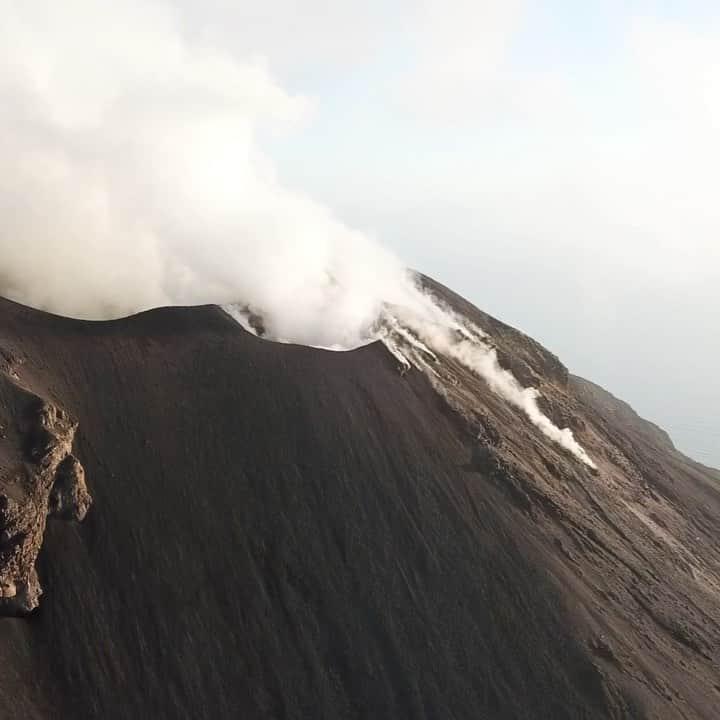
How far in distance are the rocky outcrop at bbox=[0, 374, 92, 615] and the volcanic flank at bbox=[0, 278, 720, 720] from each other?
0.23 ft

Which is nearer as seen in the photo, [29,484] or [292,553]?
[29,484]

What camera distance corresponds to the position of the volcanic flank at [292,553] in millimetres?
24281

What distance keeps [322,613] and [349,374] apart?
36.9 ft

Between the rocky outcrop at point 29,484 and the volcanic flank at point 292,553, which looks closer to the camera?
the rocky outcrop at point 29,484

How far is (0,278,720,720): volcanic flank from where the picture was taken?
956 inches

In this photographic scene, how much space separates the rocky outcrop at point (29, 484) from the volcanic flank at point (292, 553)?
0.07 m

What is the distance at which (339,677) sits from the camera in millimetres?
25094

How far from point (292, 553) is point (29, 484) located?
9.34 meters

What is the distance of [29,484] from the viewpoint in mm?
25641

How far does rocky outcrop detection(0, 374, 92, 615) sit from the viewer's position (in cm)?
2398

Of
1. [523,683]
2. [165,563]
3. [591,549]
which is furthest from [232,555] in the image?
[591,549]

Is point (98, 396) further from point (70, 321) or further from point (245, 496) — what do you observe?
point (245, 496)

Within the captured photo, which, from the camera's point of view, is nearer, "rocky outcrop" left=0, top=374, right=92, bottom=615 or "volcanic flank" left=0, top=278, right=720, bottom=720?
"rocky outcrop" left=0, top=374, right=92, bottom=615

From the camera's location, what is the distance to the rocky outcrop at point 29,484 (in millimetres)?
23984
